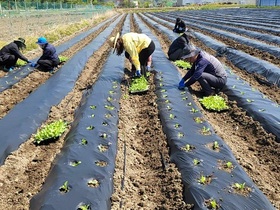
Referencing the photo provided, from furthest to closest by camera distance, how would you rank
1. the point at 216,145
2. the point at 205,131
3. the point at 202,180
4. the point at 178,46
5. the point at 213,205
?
1. the point at 178,46
2. the point at 205,131
3. the point at 216,145
4. the point at 202,180
5. the point at 213,205

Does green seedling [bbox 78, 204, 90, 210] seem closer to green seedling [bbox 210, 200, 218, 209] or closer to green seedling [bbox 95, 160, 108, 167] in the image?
green seedling [bbox 95, 160, 108, 167]

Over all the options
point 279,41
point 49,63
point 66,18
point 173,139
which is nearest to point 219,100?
point 173,139

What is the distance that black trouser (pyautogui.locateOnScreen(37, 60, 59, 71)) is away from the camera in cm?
1038

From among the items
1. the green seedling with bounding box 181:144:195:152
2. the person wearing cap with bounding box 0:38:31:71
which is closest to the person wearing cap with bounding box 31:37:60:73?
the person wearing cap with bounding box 0:38:31:71

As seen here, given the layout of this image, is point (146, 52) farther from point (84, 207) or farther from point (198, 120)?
point (84, 207)

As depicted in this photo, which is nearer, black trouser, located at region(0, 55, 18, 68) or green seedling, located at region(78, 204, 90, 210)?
green seedling, located at region(78, 204, 90, 210)

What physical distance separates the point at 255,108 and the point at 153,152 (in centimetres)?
271

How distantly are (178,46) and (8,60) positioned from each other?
231 inches

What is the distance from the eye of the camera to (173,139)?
5219 mm

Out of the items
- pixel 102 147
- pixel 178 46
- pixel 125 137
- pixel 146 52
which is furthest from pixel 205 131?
pixel 178 46

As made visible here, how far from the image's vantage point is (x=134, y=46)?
24.5ft

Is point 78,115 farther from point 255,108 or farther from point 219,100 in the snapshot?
point 255,108

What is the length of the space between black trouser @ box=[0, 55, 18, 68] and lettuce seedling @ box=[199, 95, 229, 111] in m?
6.69

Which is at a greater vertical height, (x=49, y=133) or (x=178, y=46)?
(x=178, y=46)
